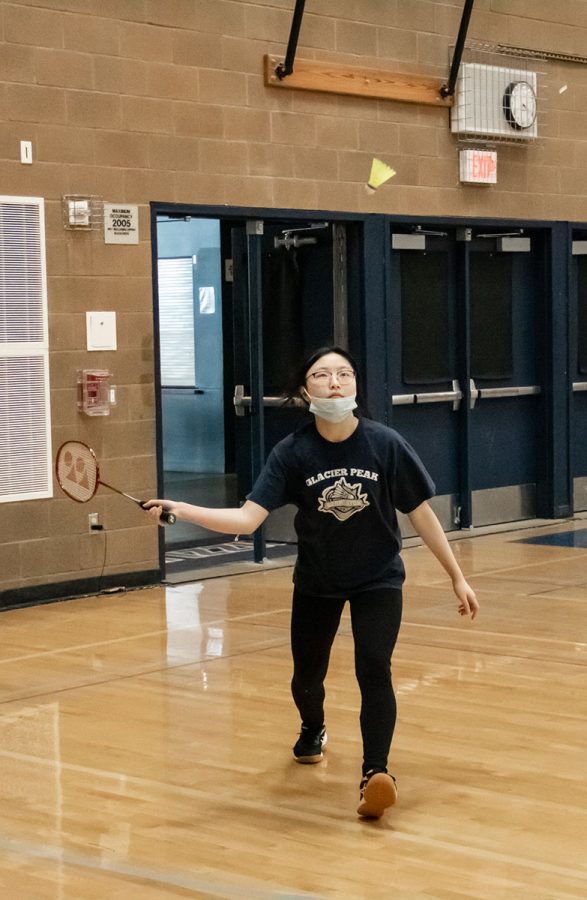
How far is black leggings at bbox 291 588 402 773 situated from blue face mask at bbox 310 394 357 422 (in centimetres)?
59

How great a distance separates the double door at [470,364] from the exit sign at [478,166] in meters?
0.41

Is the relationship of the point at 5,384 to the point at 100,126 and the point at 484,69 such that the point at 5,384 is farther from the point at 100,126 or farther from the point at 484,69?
the point at 484,69

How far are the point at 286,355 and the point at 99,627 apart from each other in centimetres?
355

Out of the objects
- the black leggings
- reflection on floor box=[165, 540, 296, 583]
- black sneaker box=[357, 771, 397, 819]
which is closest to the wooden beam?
reflection on floor box=[165, 540, 296, 583]

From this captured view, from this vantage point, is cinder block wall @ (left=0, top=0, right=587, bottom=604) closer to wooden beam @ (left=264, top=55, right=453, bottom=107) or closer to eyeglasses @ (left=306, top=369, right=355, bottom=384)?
wooden beam @ (left=264, top=55, right=453, bottom=107)

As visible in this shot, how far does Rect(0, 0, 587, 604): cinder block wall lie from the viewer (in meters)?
8.70

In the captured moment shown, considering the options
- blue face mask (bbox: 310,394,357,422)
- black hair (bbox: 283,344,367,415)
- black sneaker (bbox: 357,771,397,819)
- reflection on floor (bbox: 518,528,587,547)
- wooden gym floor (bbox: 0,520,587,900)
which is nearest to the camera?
wooden gym floor (bbox: 0,520,587,900)

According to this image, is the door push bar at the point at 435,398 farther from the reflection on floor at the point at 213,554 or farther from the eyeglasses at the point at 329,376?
the eyeglasses at the point at 329,376

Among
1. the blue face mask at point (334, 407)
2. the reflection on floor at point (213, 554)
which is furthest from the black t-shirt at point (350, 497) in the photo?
the reflection on floor at point (213, 554)

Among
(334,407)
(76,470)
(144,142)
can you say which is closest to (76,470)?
(76,470)

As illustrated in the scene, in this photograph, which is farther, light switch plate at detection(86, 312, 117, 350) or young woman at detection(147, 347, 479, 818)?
light switch plate at detection(86, 312, 117, 350)

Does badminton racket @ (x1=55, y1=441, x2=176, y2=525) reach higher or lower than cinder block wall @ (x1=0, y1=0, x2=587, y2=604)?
lower

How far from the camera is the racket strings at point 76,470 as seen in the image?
17.5 ft

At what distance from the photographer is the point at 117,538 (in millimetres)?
9188
